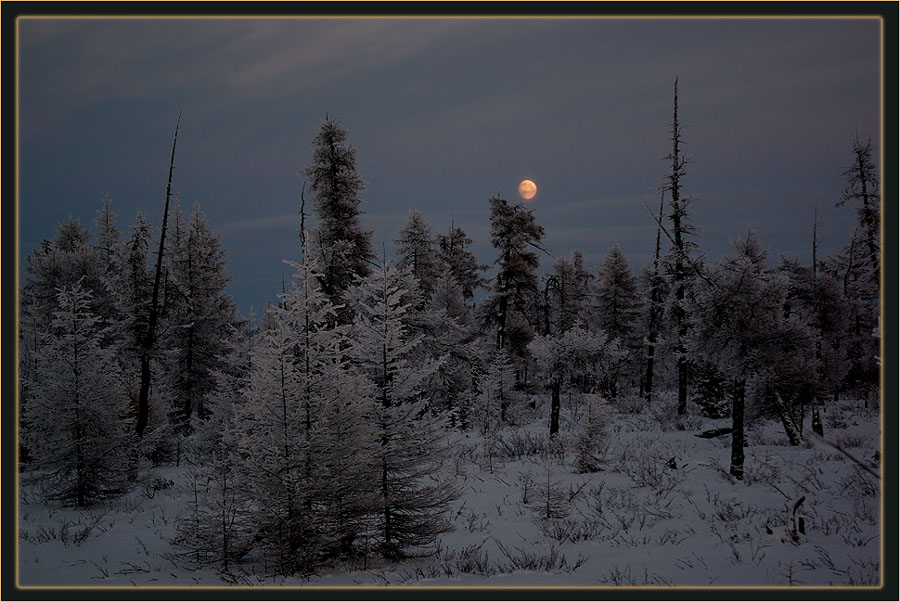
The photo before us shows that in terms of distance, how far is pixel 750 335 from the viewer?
35.5 ft

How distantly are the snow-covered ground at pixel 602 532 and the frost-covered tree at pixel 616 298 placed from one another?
68.8ft

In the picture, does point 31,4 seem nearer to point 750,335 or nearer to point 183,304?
point 750,335

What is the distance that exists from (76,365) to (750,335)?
15638mm

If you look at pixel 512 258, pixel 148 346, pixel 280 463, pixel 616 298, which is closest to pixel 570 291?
pixel 616 298

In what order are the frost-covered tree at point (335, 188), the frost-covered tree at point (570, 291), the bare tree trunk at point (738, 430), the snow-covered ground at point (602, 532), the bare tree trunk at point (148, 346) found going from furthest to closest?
the frost-covered tree at point (570, 291) < the frost-covered tree at point (335, 188) < the bare tree trunk at point (148, 346) < the bare tree trunk at point (738, 430) < the snow-covered ground at point (602, 532)

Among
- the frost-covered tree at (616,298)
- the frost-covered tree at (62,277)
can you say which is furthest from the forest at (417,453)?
the frost-covered tree at (616,298)

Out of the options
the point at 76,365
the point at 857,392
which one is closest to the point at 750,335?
the point at 76,365

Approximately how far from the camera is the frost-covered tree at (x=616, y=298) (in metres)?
35.0

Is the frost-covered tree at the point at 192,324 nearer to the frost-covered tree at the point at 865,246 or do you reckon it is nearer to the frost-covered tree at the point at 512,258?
the frost-covered tree at the point at 512,258

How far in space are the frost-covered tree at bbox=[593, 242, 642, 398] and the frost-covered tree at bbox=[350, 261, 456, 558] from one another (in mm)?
29120

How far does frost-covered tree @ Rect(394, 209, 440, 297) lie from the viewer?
26984mm

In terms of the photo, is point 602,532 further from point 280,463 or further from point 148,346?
point 148,346

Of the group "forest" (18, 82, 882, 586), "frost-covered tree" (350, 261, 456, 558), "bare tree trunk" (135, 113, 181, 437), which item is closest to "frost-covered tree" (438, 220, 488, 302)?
"forest" (18, 82, 882, 586)

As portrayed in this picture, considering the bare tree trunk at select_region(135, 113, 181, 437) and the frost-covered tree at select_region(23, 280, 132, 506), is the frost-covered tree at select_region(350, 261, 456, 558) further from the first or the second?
the bare tree trunk at select_region(135, 113, 181, 437)
